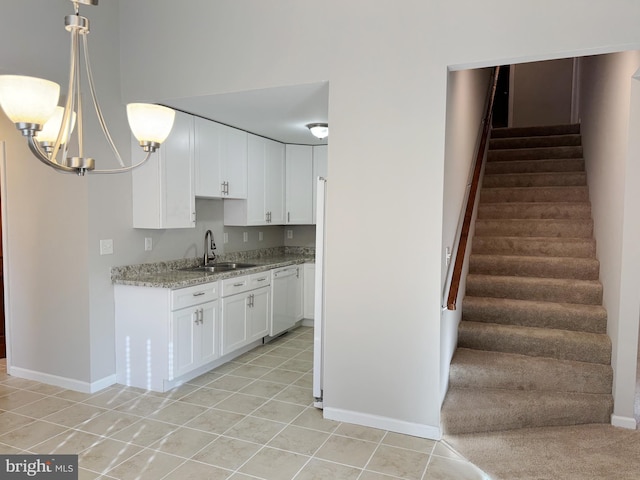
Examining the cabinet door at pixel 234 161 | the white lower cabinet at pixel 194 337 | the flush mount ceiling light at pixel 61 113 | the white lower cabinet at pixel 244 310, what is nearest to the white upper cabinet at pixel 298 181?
the cabinet door at pixel 234 161

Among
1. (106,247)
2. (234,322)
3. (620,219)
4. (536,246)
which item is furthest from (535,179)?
(106,247)

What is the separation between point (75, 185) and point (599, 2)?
369 centimetres

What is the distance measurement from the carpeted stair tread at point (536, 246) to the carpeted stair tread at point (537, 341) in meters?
0.91

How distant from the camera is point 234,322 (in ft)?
14.1

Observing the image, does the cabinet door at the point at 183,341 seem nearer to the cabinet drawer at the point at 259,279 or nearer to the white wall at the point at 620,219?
the cabinet drawer at the point at 259,279

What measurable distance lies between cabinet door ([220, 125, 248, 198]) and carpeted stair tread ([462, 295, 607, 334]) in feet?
8.39

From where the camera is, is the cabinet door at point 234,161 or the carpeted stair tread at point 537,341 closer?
the carpeted stair tread at point 537,341

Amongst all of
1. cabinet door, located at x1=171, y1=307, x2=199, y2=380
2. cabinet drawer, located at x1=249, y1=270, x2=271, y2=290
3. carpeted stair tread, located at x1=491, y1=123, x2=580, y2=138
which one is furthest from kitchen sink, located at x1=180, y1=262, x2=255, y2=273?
carpeted stair tread, located at x1=491, y1=123, x2=580, y2=138

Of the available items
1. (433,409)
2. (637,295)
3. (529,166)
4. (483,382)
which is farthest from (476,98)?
(433,409)

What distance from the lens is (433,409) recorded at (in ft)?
9.46

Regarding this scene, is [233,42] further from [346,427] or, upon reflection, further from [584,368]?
[584,368]

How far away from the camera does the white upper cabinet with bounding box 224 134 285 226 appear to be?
505cm

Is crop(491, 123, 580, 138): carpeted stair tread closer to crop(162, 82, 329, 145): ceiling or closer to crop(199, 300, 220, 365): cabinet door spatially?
crop(162, 82, 329, 145): ceiling

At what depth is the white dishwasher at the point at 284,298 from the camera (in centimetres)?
497
